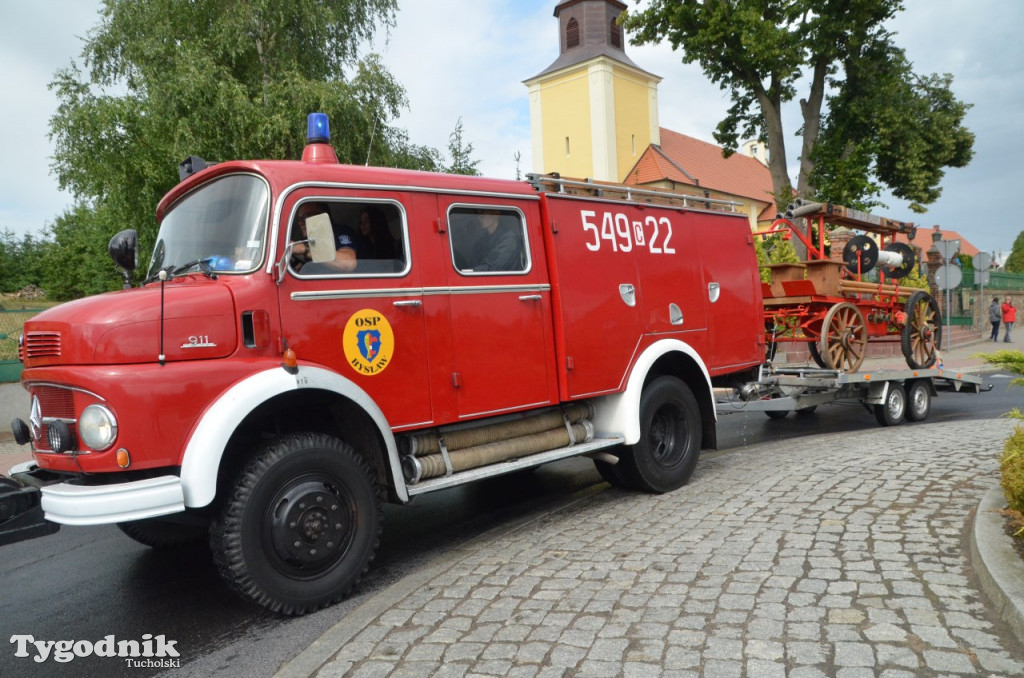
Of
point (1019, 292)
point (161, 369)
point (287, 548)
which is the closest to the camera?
point (161, 369)

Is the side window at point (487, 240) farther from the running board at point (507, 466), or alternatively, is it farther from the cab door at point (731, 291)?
the cab door at point (731, 291)

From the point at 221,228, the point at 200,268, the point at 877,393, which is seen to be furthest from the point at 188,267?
the point at 877,393

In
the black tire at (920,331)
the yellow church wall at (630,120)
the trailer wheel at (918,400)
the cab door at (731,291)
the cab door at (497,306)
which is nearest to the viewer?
the cab door at (497,306)

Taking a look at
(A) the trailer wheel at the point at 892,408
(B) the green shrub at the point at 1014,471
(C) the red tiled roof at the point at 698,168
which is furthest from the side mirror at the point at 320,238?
(C) the red tiled roof at the point at 698,168

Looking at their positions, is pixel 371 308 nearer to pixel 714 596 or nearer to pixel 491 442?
pixel 491 442

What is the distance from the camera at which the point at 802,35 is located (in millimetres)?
21250

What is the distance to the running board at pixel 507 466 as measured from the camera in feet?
16.1

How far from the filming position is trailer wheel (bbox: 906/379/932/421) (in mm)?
10859

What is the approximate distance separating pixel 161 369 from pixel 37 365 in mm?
852

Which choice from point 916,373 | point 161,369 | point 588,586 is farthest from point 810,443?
point 161,369

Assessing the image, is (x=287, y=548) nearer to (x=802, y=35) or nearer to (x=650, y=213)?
(x=650, y=213)

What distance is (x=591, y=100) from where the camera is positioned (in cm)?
5266

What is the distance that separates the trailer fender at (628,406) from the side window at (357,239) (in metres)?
2.24

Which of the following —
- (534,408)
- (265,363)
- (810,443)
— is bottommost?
(810,443)
